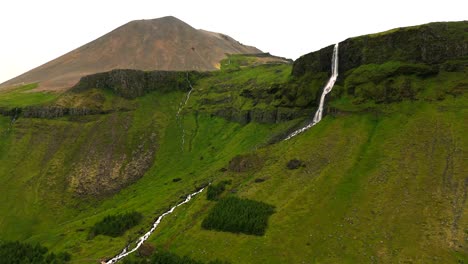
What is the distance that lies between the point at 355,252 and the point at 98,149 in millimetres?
130576

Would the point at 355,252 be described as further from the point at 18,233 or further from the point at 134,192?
the point at 18,233

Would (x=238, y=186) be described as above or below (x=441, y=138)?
below

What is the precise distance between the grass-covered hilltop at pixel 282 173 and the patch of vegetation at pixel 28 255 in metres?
0.51

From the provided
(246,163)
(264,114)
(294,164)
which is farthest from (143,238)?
(264,114)

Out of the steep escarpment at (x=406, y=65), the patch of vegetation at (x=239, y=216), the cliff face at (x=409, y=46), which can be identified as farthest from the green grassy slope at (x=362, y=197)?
the cliff face at (x=409, y=46)

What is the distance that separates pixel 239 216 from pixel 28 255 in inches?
2234

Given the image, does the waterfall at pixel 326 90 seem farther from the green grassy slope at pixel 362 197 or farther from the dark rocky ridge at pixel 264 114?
the green grassy slope at pixel 362 197

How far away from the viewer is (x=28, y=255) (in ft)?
323

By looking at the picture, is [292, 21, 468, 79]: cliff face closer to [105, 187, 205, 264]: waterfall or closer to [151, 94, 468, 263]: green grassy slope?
[151, 94, 468, 263]: green grassy slope

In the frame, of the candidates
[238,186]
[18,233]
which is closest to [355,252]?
[238,186]

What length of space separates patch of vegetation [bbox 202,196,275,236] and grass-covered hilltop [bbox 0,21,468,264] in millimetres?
341

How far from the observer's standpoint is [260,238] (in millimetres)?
82812

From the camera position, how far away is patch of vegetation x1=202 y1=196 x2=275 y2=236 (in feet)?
285

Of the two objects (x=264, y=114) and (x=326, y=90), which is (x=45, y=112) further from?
(x=326, y=90)
